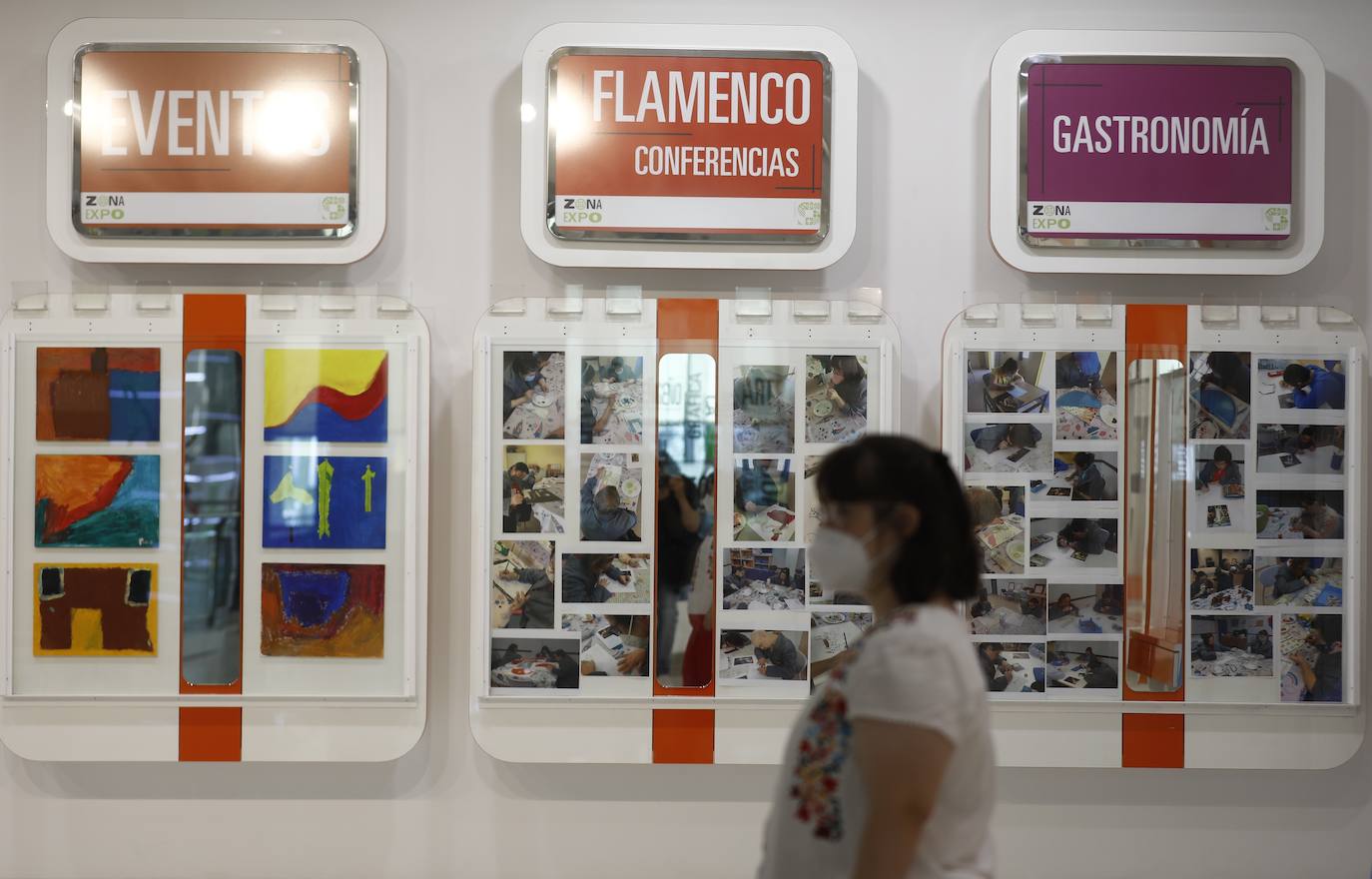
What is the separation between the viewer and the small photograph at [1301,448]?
3.05 metres

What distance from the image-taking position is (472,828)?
3158 millimetres

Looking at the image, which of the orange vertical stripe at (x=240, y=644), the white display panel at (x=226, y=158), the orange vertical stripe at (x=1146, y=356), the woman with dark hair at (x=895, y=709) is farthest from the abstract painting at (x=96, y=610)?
the orange vertical stripe at (x=1146, y=356)

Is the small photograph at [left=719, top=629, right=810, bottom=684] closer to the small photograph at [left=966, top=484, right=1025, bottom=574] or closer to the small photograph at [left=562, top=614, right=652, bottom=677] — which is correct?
the small photograph at [left=562, top=614, right=652, bottom=677]

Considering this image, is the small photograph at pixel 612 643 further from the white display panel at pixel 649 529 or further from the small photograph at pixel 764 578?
the small photograph at pixel 764 578

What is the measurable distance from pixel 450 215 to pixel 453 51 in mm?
502

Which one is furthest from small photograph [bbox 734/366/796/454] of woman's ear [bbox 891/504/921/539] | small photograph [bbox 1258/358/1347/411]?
woman's ear [bbox 891/504/921/539]

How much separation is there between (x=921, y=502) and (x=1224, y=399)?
1996 mm

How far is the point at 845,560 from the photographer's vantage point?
156 centimetres

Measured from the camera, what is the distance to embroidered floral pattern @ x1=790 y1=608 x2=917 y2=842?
4.88 feet

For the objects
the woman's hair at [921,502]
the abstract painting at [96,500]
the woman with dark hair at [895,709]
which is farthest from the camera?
the abstract painting at [96,500]

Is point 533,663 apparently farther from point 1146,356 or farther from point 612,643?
point 1146,356

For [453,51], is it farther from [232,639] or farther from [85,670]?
[85,670]

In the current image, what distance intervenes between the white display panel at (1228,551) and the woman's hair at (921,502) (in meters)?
1.58

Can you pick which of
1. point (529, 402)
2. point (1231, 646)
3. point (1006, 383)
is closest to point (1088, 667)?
point (1231, 646)
